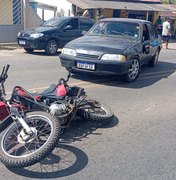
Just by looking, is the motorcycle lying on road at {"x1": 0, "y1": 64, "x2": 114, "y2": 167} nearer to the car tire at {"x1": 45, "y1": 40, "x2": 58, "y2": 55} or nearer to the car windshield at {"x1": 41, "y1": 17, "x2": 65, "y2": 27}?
the car tire at {"x1": 45, "y1": 40, "x2": 58, "y2": 55}

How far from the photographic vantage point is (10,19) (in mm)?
17781

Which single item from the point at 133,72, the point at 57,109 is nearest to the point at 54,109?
the point at 57,109

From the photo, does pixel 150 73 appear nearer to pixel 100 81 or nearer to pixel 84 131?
pixel 100 81

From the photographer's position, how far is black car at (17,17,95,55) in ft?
40.3

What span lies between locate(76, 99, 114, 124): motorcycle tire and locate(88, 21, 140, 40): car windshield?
3.98 m

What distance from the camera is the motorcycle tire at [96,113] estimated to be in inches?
188

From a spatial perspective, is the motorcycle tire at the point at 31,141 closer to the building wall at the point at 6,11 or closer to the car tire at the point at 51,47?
the car tire at the point at 51,47

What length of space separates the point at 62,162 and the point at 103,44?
15.1 ft

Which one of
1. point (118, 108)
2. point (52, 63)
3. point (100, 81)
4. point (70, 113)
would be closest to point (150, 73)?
point (100, 81)

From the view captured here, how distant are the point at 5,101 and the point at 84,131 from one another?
49.9 inches

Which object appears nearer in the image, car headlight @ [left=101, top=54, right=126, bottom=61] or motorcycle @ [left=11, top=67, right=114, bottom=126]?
motorcycle @ [left=11, top=67, right=114, bottom=126]

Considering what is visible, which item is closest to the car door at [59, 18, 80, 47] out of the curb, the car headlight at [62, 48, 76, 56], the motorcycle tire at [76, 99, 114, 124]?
the curb

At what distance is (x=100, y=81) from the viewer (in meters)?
8.07

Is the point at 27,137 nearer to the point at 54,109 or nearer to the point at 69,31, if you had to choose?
the point at 54,109
